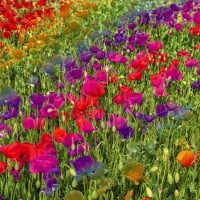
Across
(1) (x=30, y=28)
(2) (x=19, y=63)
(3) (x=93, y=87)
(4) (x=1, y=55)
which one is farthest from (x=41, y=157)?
(1) (x=30, y=28)

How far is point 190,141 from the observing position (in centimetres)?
313

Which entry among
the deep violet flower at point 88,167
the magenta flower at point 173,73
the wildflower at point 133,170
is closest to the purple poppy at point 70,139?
the deep violet flower at point 88,167

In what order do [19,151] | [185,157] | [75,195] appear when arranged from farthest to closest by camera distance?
[185,157]
[19,151]
[75,195]

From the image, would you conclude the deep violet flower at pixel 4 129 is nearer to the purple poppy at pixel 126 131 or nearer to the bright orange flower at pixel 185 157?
the purple poppy at pixel 126 131

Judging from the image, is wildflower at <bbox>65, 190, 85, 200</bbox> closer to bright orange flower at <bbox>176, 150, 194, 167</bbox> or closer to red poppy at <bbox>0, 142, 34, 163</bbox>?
red poppy at <bbox>0, 142, 34, 163</bbox>

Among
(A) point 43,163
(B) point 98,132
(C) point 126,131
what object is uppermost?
(A) point 43,163

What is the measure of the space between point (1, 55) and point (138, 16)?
1761mm

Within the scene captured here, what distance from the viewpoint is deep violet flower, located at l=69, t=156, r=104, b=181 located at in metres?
2.32

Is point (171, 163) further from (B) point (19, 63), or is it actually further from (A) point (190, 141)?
(B) point (19, 63)

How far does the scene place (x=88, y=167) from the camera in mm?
2346

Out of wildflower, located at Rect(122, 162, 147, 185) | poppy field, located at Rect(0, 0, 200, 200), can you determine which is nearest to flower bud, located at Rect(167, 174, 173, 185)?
poppy field, located at Rect(0, 0, 200, 200)

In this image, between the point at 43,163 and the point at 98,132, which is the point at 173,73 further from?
the point at 43,163

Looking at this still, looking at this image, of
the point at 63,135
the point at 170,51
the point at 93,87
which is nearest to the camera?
the point at 63,135

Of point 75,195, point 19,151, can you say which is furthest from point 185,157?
point 19,151
